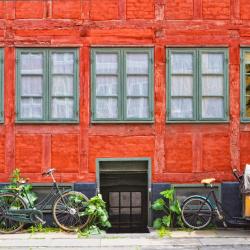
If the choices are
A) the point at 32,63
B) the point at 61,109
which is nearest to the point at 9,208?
the point at 61,109

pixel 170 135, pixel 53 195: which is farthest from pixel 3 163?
pixel 170 135

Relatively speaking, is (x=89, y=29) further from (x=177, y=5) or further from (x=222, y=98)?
(x=222, y=98)

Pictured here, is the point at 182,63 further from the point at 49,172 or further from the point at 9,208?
the point at 9,208

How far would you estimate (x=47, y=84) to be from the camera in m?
12.7

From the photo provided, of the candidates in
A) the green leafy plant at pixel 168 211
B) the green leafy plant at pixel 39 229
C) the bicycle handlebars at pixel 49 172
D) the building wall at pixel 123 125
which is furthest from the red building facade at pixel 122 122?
the green leafy plant at pixel 39 229

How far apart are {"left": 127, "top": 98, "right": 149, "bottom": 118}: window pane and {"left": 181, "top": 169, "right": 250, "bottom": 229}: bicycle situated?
1.96 metres

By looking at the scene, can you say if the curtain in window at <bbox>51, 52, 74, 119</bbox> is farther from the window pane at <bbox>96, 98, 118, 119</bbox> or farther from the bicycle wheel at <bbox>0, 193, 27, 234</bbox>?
the bicycle wheel at <bbox>0, 193, 27, 234</bbox>

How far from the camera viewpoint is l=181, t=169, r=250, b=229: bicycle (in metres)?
12.2

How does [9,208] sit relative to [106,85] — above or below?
below

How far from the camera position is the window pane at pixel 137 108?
503 inches

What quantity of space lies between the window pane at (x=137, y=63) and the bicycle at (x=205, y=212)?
275 centimetres

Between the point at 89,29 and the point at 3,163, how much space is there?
3417 millimetres

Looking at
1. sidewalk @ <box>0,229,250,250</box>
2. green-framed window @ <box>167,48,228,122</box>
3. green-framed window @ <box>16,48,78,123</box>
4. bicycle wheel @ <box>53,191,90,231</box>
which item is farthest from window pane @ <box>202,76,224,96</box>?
bicycle wheel @ <box>53,191,90,231</box>

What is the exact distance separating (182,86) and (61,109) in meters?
2.66
